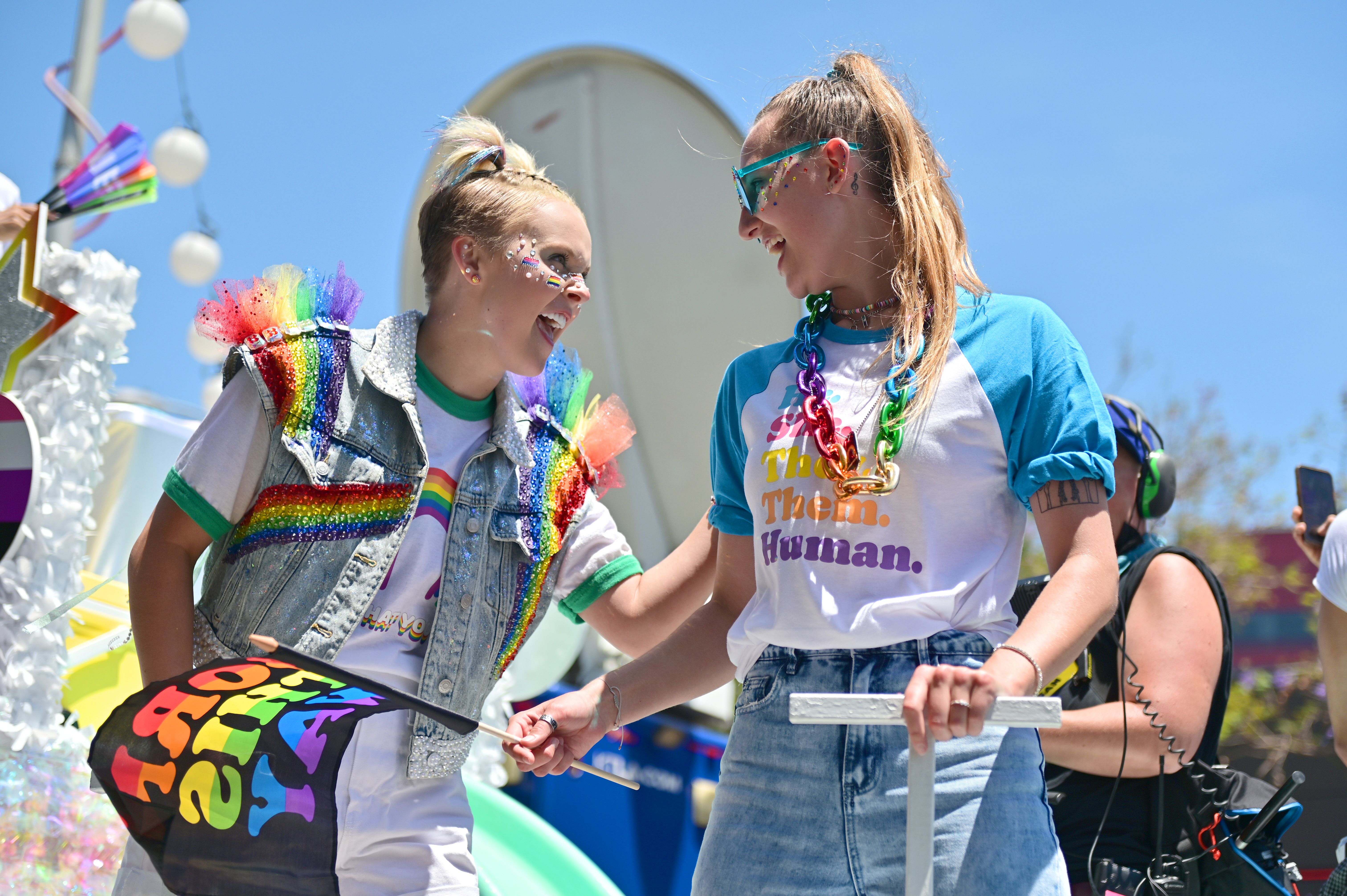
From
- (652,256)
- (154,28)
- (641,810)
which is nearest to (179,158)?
(154,28)

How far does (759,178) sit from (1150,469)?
1544 millimetres

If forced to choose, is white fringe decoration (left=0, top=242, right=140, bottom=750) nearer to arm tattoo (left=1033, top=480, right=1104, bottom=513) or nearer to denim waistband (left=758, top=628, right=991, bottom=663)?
denim waistband (left=758, top=628, right=991, bottom=663)

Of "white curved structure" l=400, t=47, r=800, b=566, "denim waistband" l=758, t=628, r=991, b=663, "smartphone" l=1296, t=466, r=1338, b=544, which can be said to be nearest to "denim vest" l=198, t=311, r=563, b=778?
"denim waistband" l=758, t=628, r=991, b=663

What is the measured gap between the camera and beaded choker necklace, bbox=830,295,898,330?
73.6 inches

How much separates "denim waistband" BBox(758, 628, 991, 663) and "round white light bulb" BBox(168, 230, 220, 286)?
838 centimetres

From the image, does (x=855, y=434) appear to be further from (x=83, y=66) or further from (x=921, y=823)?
(x=83, y=66)

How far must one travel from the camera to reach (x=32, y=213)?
10.3 ft

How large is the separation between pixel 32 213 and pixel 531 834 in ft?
7.66

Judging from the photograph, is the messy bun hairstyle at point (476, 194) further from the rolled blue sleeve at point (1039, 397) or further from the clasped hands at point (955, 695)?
the clasped hands at point (955, 695)

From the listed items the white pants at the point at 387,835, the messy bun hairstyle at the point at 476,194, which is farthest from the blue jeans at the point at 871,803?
the messy bun hairstyle at the point at 476,194

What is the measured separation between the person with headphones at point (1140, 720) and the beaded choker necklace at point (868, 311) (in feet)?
3.06

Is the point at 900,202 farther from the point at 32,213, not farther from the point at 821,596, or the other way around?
the point at 32,213

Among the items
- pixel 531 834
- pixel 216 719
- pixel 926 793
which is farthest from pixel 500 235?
pixel 531 834

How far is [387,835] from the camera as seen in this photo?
211 cm
